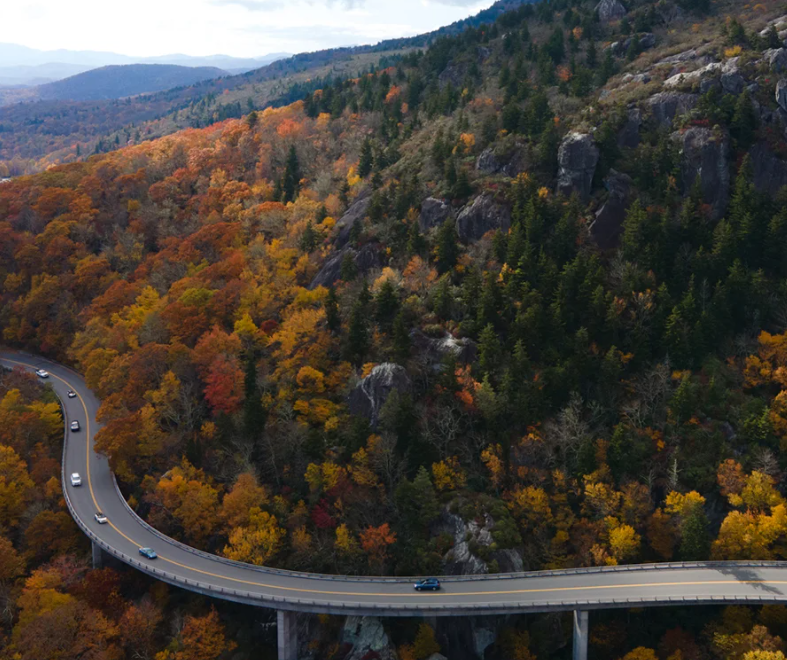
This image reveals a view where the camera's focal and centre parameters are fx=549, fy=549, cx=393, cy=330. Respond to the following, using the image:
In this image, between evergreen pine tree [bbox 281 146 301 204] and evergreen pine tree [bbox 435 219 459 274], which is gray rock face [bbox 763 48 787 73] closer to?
evergreen pine tree [bbox 435 219 459 274]

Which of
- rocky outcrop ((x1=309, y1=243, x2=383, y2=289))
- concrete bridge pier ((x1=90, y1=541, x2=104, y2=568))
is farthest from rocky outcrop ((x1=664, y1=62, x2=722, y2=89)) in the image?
concrete bridge pier ((x1=90, y1=541, x2=104, y2=568))

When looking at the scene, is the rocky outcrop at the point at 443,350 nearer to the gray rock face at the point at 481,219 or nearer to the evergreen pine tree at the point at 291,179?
the gray rock face at the point at 481,219

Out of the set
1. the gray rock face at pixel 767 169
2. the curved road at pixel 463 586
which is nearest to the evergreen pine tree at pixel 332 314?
the curved road at pixel 463 586

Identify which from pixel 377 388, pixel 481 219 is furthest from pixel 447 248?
pixel 377 388

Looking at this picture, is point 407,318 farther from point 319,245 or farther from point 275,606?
point 275,606

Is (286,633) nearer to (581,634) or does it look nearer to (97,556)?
(97,556)

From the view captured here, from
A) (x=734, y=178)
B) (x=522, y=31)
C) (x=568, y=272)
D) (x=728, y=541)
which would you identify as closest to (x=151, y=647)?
(x=728, y=541)
